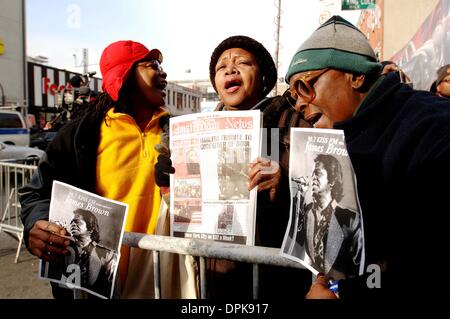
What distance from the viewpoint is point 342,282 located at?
0.98 meters

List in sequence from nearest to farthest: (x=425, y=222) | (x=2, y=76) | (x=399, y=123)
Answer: (x=425, y=222) < (x=399, y=123) < (x=2, y=76)

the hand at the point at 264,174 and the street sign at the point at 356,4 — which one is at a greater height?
the street sign at the point at 356,4

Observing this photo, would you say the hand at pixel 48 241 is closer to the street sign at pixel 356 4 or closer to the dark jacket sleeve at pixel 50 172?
the dark jacket sleeve at pixel 50 172

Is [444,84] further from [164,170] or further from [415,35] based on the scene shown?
[415,35]

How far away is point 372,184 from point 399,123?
0.19 meters

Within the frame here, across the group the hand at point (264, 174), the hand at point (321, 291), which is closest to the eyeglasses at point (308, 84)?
the hand at point (264, 174)

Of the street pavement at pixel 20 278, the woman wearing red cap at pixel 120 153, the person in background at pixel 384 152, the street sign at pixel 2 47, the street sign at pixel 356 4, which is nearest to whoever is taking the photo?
the person in background at pixel 384 152

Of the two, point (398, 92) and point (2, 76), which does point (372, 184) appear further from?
point (2, 76)

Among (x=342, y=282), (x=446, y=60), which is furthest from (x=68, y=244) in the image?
(x=446, y=60)

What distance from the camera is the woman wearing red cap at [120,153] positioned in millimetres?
1826

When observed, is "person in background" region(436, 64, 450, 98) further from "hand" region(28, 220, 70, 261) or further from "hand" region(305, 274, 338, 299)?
"hand" region(28, 220, 70, 261)

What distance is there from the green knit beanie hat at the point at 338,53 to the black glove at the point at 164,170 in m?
0.66

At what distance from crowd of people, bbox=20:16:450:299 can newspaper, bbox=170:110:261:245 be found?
→ 0.07 m

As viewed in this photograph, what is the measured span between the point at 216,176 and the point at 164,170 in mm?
262
